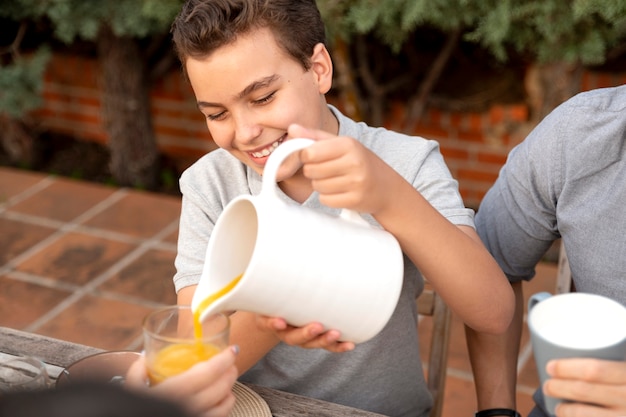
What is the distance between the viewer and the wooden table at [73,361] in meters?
1.17

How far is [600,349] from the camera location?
91 cm

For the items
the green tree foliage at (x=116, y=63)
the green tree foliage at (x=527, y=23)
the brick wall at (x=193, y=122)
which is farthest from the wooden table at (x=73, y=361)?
the brick wall at (x=193, y=122)

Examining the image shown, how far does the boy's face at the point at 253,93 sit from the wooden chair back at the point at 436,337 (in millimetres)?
399

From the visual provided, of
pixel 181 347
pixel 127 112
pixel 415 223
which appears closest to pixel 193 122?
pixel 127 112

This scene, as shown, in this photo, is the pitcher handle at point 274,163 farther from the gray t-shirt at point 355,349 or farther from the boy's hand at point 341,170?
the gray t-shirt at point 355,349

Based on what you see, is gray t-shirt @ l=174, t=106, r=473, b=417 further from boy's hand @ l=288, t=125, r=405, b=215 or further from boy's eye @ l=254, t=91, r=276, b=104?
boy's hand @ l=288, t=125, r=405, b=215

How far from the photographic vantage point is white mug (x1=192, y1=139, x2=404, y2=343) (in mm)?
968

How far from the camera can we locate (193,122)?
392cm

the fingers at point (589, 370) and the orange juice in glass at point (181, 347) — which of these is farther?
the orange juice in glass at point (181, 347)

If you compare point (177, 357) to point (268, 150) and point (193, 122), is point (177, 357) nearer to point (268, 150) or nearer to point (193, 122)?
point (268, 150)

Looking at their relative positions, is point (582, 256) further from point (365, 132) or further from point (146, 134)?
point (146, 134)

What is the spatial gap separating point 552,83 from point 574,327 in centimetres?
220

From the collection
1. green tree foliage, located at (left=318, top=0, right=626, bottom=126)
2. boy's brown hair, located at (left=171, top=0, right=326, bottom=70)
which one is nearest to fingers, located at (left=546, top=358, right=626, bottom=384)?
boy's brown hair, located at (left=171, top=0, right=326, bottom=70)

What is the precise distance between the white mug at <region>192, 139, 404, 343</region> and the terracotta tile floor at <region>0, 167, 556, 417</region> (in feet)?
4.81
